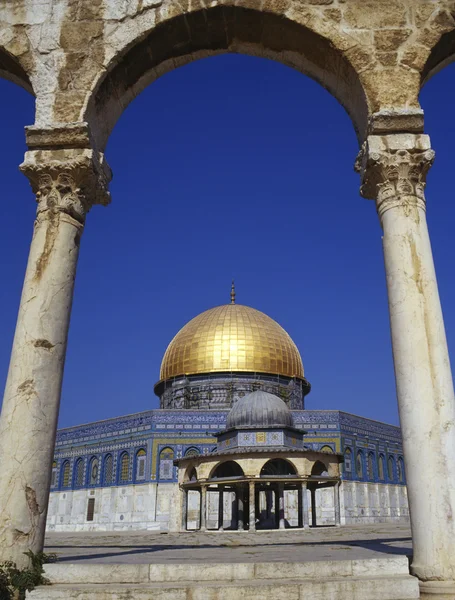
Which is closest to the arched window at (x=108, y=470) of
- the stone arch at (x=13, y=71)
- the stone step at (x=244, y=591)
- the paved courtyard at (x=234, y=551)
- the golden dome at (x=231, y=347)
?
the golden dome at (x=231, y=347)

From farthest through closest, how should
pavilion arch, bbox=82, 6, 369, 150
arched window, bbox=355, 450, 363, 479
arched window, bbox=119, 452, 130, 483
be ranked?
1. arched window, bbox=355, 450, 363, 479
2. arched window, bbox=119, 452, 130, 483
3. pavilion arch, bbox=82, 6, 369, 150

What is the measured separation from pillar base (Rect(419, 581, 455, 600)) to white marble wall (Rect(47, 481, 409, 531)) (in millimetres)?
23332

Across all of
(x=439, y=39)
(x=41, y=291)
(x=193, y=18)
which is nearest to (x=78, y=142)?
(x=41, y=291)

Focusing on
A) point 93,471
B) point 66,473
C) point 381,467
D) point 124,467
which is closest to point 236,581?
point 124,467

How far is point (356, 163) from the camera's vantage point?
6059 mm

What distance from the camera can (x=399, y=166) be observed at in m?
5.39

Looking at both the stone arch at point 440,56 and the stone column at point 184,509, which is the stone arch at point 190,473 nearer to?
the stone column at point 184,509

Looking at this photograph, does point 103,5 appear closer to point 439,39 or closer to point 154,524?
point 439,39

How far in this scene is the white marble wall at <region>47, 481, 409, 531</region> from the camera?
28188mm

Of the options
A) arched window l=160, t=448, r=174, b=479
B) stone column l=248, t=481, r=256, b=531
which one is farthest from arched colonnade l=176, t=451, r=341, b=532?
arched window l=160, t=448, r=174, b=479

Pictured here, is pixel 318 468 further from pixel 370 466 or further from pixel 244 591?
pixel 244 591

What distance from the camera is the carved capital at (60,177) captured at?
5438 millimetres

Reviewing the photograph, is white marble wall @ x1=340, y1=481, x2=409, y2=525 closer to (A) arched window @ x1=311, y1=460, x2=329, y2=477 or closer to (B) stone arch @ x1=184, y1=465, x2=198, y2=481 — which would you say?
(A) arched window @ x1=311, y1=460, x2=329, y2=477

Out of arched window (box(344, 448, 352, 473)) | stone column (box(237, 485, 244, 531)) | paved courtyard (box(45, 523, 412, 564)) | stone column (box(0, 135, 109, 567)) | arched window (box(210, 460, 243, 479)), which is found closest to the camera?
stone column (box(0, 135, 109, 567))
